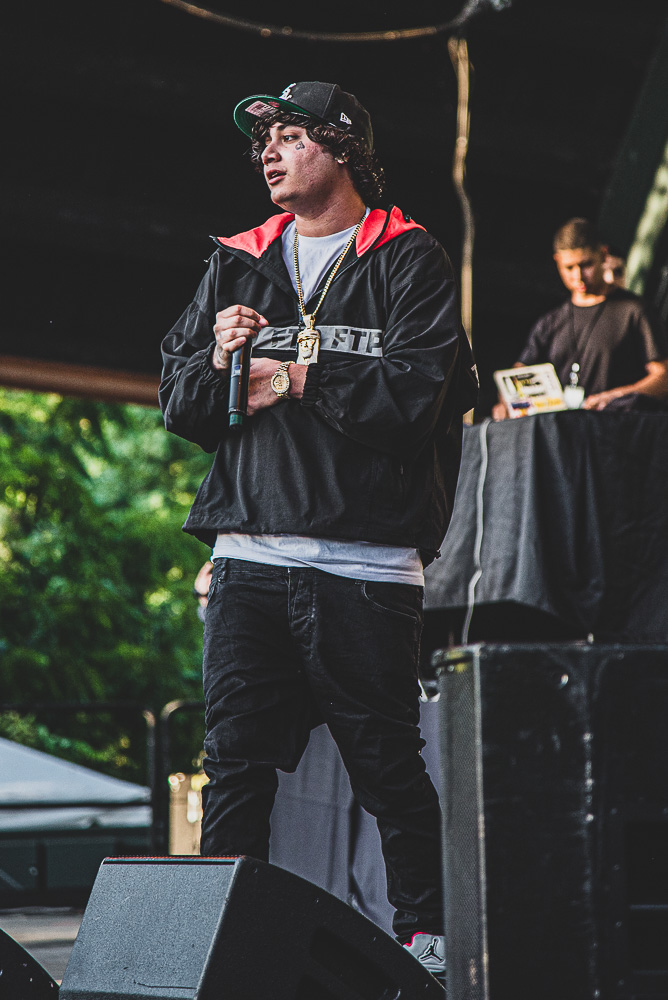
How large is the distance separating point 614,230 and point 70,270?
2952 millimetres

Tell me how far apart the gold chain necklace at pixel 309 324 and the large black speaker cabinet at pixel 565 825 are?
1065 millimetres

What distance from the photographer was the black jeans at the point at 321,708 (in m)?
2.10

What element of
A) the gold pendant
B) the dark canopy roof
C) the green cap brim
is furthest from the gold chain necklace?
the dark canopy roof

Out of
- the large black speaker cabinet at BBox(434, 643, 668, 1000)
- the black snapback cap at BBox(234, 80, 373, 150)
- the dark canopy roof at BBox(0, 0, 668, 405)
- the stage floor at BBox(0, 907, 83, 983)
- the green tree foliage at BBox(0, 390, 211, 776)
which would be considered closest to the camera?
the large black speaker cabinet at BBox(434, 643, 668, 1000)

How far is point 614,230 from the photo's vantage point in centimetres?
661

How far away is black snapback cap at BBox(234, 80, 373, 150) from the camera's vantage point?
2303 mm

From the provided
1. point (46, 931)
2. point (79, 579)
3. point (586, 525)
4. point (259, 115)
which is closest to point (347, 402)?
point (259, 115)

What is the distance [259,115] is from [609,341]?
3.11 meters

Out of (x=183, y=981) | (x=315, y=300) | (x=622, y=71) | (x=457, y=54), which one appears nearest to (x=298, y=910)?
(x=183, y=981)

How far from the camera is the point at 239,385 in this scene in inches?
83.1

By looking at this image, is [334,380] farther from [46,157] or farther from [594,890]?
[46,157]

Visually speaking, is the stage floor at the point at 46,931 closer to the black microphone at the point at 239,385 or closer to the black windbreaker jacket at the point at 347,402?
the black windbreaker jacket at the point at 347,402

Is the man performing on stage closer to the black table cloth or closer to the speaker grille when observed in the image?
the speaker grille

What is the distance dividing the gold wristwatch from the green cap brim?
0.51 meters
